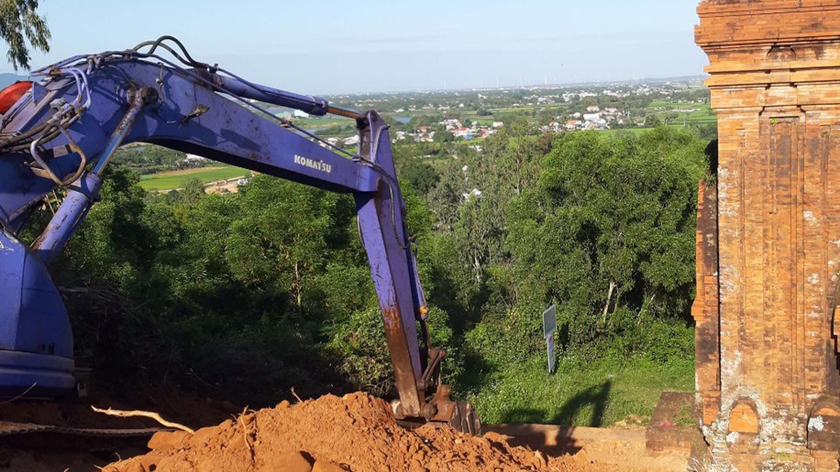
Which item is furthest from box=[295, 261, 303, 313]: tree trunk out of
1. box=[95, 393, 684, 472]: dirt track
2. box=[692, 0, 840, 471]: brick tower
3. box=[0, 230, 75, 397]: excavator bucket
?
box=[0, 230, 75, 397]: excavator bucket

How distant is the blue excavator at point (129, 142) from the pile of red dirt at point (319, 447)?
1.04 m

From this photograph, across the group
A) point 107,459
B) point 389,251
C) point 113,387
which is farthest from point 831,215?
point 113,387

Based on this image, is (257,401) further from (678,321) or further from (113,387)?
(678,321)

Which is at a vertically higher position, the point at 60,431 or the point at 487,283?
the point at 60,431

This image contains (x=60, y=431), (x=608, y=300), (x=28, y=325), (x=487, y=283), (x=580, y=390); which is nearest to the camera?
(x=28, y=325)

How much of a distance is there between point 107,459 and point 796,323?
23.3 feet

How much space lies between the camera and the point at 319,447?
571 centimetres

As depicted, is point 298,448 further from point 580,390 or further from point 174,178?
point 174,178

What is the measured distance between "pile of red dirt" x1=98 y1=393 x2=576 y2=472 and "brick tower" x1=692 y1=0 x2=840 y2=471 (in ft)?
13.0

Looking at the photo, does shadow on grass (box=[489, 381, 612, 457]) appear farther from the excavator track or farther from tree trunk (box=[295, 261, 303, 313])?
the excavator track

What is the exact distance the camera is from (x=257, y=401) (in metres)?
13.4

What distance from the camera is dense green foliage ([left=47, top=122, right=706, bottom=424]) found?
1802 centimetres

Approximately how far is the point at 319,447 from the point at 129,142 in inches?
99.4

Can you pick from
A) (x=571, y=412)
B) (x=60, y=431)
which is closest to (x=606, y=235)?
(x=571, y=412)
